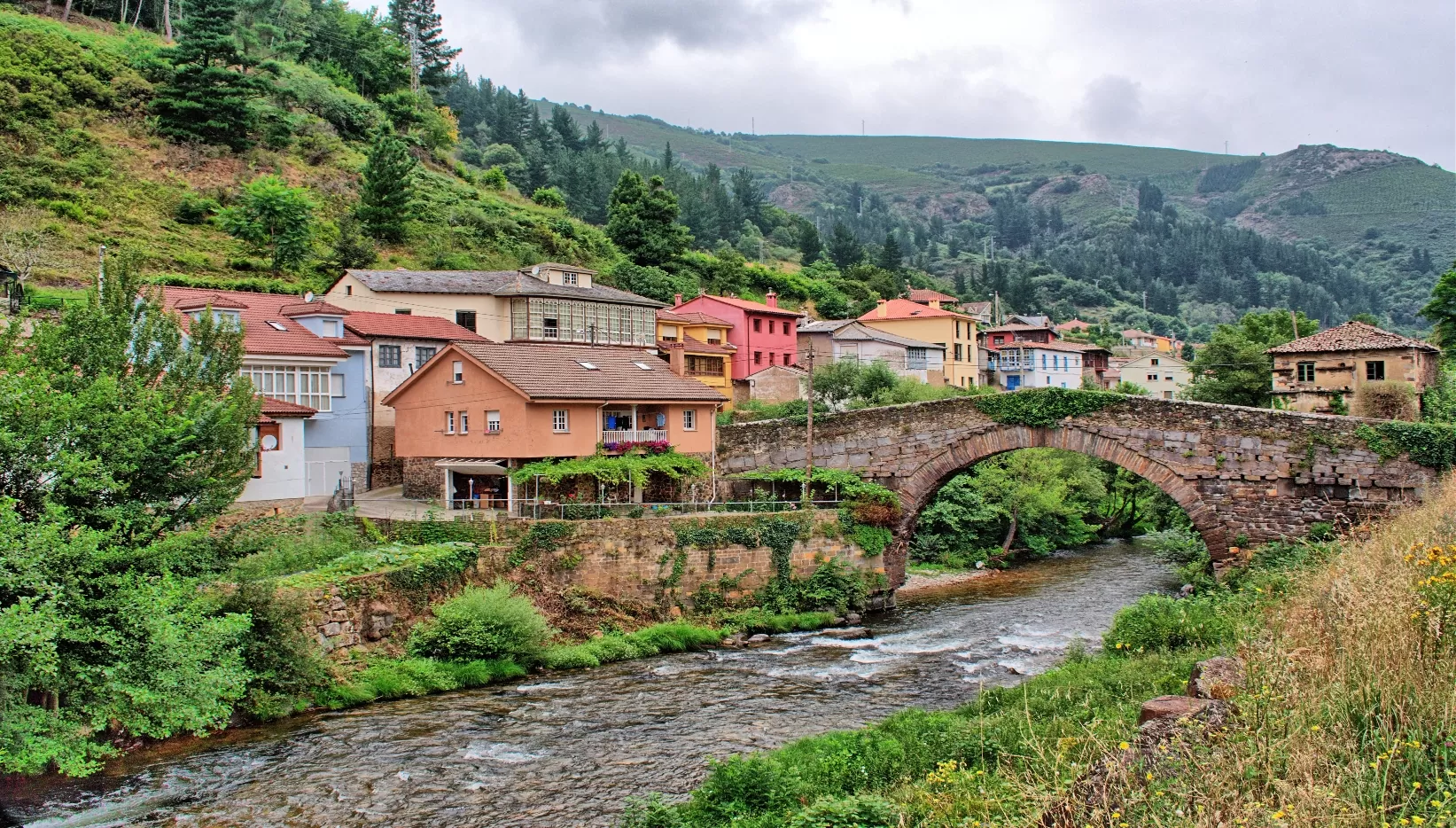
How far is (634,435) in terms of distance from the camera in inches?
1137

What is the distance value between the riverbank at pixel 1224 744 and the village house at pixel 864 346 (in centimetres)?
3839

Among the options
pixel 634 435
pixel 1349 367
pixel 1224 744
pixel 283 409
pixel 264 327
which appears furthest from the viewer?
pixel 1349 367

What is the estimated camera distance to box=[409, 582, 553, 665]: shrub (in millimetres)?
20094

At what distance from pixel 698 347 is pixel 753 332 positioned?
667cm

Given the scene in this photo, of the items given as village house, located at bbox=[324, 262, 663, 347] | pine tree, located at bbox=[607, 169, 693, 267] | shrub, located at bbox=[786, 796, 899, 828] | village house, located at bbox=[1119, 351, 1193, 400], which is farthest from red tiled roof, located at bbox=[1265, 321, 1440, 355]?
village house, located at bbox=[1119, 351, 1193, 400]

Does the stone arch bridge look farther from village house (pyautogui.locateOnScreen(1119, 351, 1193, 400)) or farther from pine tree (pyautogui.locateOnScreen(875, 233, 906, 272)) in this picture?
pine tree (pyautogui.locateOnScreen(875, 233, 906, 272))

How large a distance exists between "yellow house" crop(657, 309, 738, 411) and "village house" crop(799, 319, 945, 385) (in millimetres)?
6231

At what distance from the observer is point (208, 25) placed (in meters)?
52.8

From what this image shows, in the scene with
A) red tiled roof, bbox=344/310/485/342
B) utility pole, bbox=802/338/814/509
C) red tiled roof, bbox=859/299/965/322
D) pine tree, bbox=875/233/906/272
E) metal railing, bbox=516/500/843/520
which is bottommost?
metal railing, bbox=516/500/843/520

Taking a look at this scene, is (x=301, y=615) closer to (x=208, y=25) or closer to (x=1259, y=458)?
(x=1259, y=458)

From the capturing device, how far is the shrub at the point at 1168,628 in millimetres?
15403

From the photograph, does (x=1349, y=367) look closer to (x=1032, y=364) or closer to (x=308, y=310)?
(x=308, y=310)

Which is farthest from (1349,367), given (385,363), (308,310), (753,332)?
(308,310)

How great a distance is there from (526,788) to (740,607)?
1207 cm
